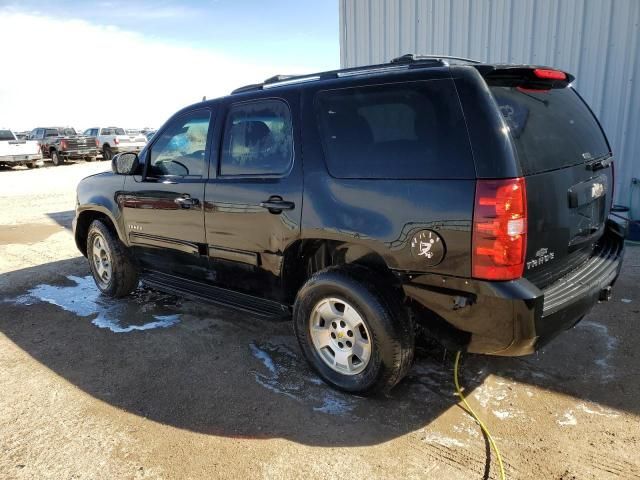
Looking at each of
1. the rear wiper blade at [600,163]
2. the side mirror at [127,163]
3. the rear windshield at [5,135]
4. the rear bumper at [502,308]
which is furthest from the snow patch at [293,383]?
the rear windshield at [5,135]

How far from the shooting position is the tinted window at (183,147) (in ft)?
12.4

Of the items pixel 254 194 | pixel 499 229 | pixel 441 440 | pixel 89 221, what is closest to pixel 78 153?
pixel 89 221

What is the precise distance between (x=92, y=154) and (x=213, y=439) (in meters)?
27.0

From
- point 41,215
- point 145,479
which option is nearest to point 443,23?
point 145,479

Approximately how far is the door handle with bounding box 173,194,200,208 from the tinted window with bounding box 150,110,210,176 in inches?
7.6

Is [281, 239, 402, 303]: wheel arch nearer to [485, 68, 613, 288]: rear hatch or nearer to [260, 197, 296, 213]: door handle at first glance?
[260, 197, 296, 213]: door handle

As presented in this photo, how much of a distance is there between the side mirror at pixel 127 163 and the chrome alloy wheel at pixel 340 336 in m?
2.26

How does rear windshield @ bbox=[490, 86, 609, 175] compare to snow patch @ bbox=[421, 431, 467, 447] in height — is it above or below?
above

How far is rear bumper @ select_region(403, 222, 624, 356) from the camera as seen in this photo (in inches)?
92.7

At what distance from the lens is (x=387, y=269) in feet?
9.45

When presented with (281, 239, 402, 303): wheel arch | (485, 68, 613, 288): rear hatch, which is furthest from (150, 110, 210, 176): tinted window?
(485, 68, 613, 288): rear hatch

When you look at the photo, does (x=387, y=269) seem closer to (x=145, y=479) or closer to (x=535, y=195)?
(x=535, y=195)

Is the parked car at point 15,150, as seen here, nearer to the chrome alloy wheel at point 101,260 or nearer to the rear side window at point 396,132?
the chrome alloy wheel at point 101,260

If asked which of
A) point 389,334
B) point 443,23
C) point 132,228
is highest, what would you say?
point 443,23
